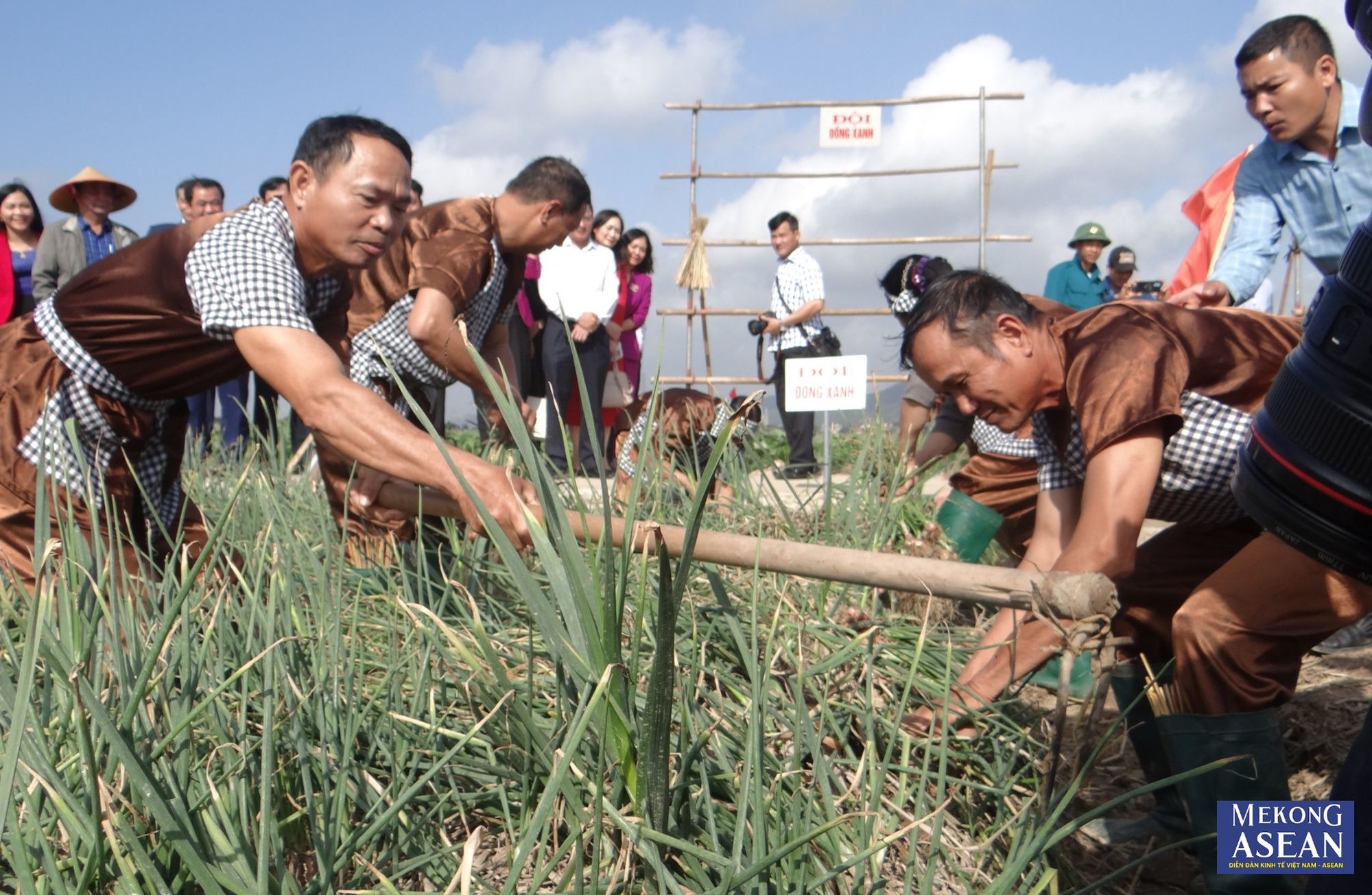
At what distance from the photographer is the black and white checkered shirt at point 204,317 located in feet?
7.00

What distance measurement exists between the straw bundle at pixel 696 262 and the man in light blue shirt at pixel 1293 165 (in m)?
6.43

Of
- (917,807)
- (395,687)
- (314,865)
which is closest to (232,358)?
(395,687)

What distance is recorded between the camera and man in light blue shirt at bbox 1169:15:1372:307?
3.31 metres

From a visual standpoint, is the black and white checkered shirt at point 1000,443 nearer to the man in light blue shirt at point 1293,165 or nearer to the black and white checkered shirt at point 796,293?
the man in light blue shirt at point 1293,165

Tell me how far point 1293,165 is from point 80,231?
538 cm

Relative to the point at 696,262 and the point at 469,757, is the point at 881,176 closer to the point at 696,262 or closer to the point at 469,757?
the point at 696,262

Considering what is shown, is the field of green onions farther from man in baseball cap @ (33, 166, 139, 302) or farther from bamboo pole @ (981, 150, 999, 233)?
bamboo pole @ (981, 150, 999, 233)

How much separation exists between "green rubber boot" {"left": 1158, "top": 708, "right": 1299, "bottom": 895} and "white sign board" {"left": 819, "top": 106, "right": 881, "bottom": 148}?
8.48m

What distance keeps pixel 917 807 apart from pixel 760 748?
0.73 ft

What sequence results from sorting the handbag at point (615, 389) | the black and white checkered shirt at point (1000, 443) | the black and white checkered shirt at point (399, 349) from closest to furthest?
the black and white checkered shirt at point (399, 349) < the black and white checkered shirt at point (1000, 443) < the handbag at point (615, 389)

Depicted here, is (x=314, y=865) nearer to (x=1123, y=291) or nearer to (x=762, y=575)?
(x=762, y=575)

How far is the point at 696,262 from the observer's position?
10.0 meters

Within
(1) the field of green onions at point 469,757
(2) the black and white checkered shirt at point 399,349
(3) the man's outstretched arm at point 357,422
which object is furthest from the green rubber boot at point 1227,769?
(2) the black and white checkered shirt at point 399,349

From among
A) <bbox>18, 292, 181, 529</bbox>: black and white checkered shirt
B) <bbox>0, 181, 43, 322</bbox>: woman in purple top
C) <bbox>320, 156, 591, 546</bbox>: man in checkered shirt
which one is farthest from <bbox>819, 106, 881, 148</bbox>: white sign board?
<bbox>18, 292, 181, 529</bbox>: black and white checkered shirt
